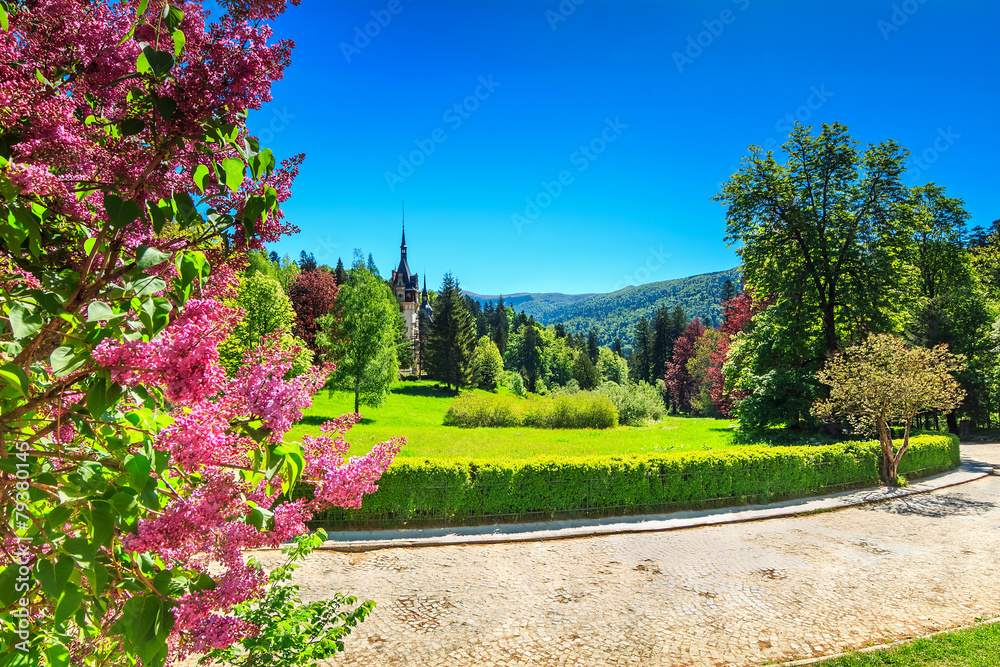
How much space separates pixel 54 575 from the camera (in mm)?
1218

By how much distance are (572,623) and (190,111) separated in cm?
694

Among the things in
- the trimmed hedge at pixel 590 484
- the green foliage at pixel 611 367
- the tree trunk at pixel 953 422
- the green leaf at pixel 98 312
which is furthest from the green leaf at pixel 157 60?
the green foliage at pixel 611 367

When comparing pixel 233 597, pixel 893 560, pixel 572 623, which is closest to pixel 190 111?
pixel 233 597

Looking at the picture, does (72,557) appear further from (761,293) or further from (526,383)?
(526,383)

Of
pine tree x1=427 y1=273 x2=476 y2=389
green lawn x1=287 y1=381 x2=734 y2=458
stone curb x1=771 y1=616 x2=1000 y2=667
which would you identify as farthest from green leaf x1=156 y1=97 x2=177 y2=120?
pine tree x1=427 y1=273 x2=476 y2=389

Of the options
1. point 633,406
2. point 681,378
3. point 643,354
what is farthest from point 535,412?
point 643,354

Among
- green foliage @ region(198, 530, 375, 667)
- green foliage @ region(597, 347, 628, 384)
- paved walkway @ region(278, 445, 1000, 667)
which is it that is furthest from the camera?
green foliage @ region(597, 347, 628, 384)

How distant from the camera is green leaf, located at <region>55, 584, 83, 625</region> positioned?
1.20m

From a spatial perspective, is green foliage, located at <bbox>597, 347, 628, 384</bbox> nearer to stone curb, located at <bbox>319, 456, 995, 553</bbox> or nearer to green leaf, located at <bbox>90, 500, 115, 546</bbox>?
stone curb, located at <bbox>319, 456, 995, 553</bbox>

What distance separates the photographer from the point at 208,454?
168 centimetres

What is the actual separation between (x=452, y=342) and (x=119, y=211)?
54794 mm

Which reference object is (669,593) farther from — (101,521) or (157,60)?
(157,60)

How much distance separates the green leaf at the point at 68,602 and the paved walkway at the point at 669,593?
5.21 m

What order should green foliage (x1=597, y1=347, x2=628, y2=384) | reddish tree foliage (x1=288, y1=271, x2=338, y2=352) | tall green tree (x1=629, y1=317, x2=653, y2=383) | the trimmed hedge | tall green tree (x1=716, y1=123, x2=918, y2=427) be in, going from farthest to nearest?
tall green tree (x1=629, y1=317, x2=653, y2=383), green foliage (x1=597, y1=347, x2=628, y2=384), reddish tree foliage (x1=288, y1=271, x2=338, y2=352), tall green tree (x1=716, y1=123, x2=918, y2=427), the trimmed hedge
